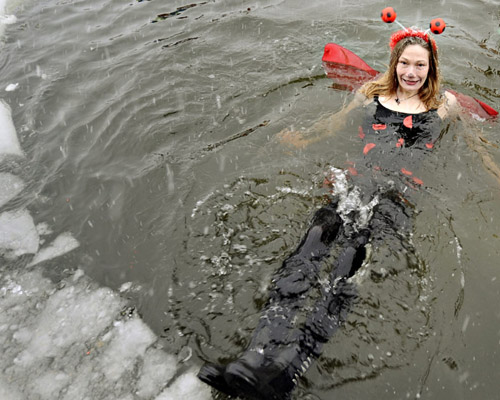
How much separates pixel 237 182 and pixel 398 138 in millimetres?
1415

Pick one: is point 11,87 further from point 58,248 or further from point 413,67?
point 413,67

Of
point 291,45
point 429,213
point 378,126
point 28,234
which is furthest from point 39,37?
point 429,213

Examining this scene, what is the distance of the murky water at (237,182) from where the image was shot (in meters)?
2.56

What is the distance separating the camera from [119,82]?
5254 millimetres

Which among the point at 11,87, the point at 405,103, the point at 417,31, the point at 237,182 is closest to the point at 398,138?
the point at 405,103

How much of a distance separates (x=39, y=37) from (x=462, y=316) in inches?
266

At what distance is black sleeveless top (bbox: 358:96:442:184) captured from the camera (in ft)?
11.5

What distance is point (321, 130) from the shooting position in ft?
13.6

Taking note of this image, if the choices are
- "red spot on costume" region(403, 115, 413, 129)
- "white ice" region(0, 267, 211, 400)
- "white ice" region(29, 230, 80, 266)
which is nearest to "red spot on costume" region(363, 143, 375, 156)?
"red spot on costume" region(403, 115, 413, 129)

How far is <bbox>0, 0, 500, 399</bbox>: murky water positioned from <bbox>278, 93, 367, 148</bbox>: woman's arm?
11cm

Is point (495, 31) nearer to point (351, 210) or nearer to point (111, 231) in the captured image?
point (351, 210)

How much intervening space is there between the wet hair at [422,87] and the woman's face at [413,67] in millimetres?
47

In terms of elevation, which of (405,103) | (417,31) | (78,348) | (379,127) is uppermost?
(417,31)

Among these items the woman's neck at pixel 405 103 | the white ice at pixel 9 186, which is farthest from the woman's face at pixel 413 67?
the white ice at pixel 9 186
